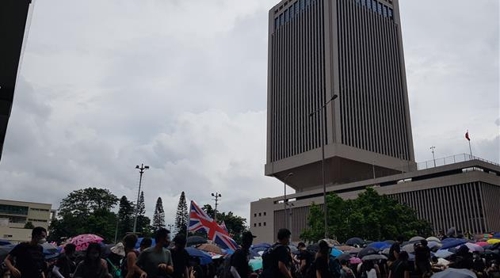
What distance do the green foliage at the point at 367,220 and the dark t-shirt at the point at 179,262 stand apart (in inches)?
1187

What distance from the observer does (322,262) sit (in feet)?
20.6

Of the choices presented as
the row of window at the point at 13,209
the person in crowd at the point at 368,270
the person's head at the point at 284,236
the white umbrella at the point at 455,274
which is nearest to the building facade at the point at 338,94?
the person in crowd at the point at 368,270

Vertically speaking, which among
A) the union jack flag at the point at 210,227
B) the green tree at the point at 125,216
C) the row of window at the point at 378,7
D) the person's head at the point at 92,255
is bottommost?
the person's head at the point at 92,255

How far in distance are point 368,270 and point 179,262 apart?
7.44 m

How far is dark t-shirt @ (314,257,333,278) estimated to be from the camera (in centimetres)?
621

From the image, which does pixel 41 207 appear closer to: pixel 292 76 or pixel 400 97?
pixel 292 76

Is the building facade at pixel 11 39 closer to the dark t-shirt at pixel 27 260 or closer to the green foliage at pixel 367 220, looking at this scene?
the dark t-shirt at pixel 27 260

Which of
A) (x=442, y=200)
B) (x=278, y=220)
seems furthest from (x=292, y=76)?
(x=442, y=200)

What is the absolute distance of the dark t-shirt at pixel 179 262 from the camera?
6079 mm

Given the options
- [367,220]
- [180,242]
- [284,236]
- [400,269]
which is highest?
[367,220]

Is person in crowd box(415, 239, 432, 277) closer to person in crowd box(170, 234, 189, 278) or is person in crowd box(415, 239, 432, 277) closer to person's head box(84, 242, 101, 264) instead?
person in crowd box(170, 234, 189, 278)

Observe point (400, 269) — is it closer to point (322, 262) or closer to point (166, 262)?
point (322, 262)

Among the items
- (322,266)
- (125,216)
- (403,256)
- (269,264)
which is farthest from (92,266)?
(125,216)

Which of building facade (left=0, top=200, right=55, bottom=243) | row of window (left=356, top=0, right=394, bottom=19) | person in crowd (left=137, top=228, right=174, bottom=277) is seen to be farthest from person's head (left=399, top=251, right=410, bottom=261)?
building facade (left=0, top=200, right=55, bottom=243)
